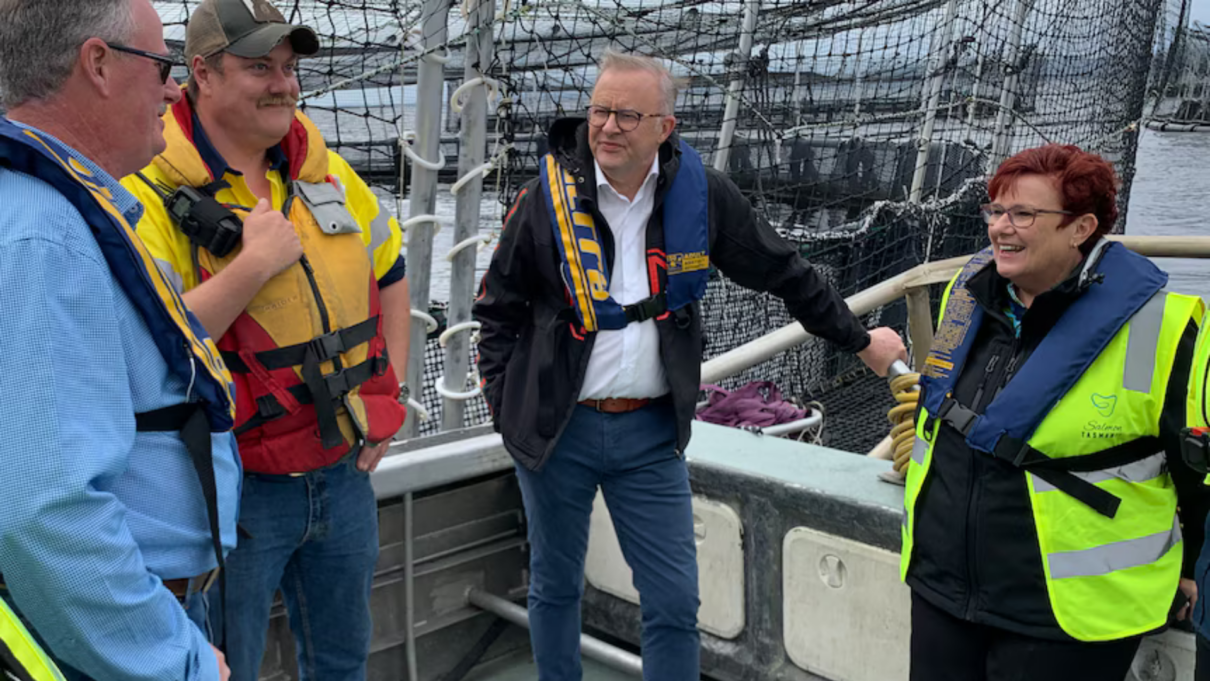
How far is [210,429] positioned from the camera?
1.38 metres

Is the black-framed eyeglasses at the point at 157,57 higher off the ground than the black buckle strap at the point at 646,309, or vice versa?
the black-framed eyeglasses at the point at 157,57

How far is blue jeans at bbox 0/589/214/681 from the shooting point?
118 cm

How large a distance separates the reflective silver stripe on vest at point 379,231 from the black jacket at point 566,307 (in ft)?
1.03

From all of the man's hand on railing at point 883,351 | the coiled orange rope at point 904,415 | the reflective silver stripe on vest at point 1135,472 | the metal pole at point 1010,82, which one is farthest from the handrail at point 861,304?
the metal pole at point 1010,82

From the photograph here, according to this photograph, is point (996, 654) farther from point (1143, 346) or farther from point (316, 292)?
point (316, 292)

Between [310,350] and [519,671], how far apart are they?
157 centimetres

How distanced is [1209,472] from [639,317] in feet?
3.68

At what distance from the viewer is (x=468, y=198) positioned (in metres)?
2.98

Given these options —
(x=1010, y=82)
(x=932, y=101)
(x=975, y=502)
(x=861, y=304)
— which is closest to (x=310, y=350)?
(x=975, y=502)

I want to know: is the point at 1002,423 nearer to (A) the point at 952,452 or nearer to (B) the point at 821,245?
(A) the point at 952,452

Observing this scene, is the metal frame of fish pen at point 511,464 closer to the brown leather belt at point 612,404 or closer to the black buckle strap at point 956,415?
the brown leather belt at point 612,404

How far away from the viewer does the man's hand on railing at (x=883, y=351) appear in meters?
2.57

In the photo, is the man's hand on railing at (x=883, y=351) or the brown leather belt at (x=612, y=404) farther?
the man's hand on railing at (x=883, y=351)

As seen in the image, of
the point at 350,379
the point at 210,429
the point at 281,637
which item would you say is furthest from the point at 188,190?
the point at 281,637
